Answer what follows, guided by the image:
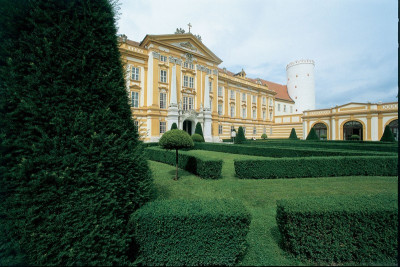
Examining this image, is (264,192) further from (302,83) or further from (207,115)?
(302,83)

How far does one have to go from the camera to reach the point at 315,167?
24.3ft

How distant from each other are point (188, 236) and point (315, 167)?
737 centimetres

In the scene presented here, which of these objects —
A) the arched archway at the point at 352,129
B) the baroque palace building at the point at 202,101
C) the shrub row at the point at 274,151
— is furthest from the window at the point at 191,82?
the arched archway at the point at 352,129

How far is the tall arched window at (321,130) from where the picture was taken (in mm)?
28688

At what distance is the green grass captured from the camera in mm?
2721

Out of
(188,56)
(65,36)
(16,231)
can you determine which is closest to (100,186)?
(16,231)

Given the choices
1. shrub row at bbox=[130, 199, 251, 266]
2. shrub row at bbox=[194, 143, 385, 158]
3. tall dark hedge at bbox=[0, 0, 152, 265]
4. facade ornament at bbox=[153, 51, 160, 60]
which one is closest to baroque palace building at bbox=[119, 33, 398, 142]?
facade ornament at bbox=[153, 51, 160, 60]

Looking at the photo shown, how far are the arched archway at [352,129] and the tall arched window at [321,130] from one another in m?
2.58

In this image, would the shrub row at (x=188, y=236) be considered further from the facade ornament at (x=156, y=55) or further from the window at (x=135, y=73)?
the facade ornament at (x=156, y=55)

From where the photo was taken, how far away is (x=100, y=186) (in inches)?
90.8

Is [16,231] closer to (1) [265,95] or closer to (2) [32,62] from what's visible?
(2) [32,62]

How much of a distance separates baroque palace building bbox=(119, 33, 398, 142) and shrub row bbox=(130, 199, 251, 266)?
1502 centimetres

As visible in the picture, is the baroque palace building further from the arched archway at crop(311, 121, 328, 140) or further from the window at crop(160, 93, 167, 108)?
the arched archway at crop(311, 121, 328, 140)

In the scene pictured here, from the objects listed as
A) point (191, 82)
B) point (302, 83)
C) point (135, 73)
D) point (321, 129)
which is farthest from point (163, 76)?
point (302, 83)
